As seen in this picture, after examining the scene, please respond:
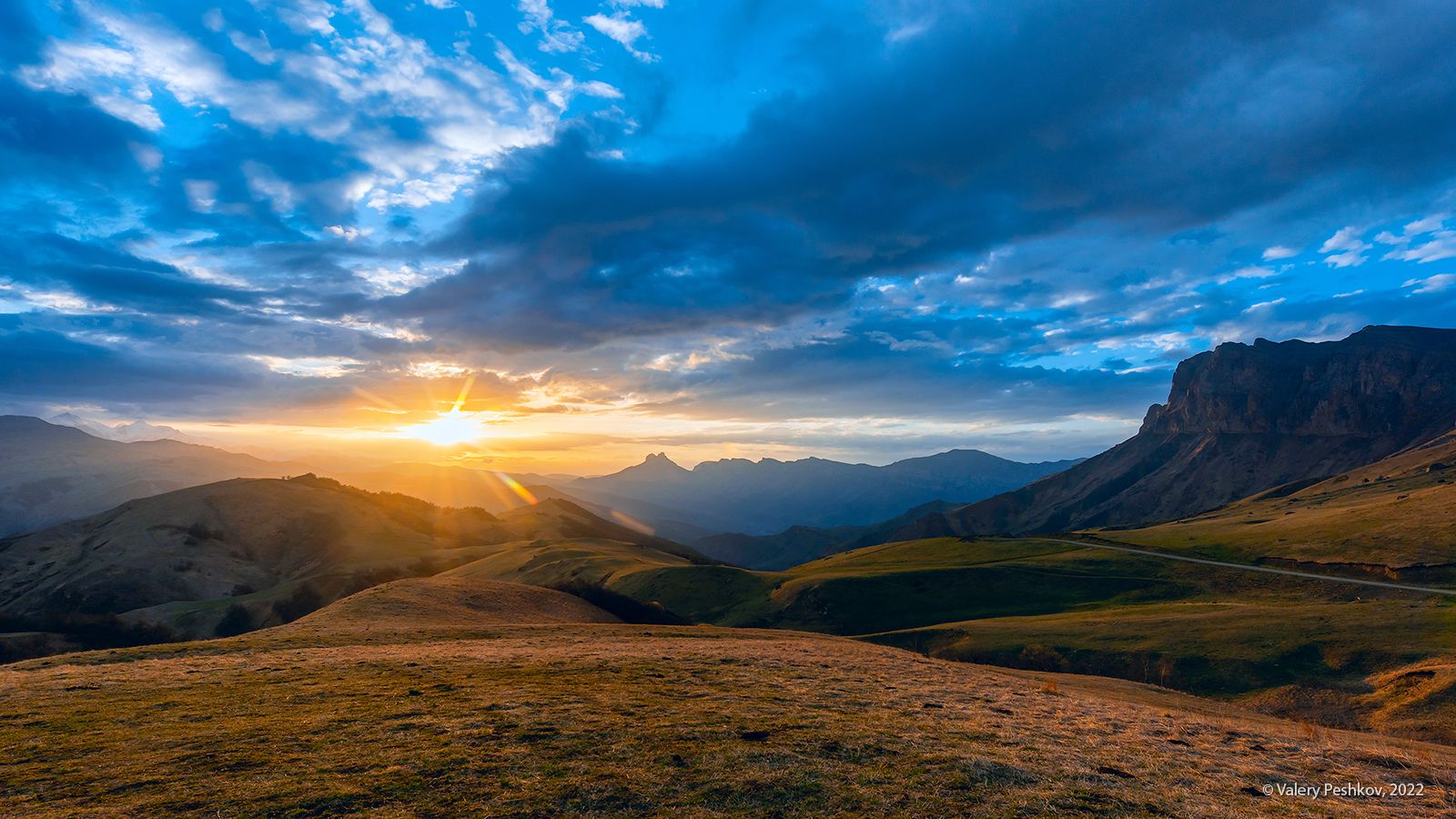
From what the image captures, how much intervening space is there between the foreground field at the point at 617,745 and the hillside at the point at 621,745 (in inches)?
3.8

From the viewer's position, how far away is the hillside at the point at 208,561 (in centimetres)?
10256

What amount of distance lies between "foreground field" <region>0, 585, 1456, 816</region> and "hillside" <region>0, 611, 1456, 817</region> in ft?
0.32

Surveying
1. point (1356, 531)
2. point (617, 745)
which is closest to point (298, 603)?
point (617, 745)

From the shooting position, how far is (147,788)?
14.0 meters

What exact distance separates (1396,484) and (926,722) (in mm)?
196595

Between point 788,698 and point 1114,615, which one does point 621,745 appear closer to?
point 788,698

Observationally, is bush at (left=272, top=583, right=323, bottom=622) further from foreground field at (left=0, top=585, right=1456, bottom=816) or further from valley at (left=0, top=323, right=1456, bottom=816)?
foreground field at (left=0, top=585, right=1456, bottom=816)

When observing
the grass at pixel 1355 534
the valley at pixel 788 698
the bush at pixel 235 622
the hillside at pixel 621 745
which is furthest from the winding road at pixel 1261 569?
the bush at pixel 235 622

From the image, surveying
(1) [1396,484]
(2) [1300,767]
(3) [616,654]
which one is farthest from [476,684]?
(1) [1396,484]

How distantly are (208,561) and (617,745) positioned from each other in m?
182

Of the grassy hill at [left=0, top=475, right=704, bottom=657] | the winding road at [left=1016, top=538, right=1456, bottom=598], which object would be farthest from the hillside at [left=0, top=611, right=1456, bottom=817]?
the grassy hill at [left=0, top=475, right=704, bottom=657]

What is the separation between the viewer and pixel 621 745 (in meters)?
17.7

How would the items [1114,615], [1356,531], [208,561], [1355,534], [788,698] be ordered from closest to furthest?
[788,698] < [1114,615] < [1355,534] < [1356,531] < [208,561]

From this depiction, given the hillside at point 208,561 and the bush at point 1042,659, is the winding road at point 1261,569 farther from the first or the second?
the hillside at point 208,561
